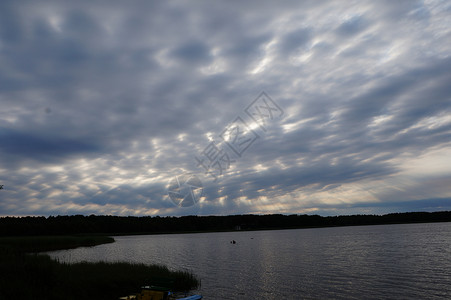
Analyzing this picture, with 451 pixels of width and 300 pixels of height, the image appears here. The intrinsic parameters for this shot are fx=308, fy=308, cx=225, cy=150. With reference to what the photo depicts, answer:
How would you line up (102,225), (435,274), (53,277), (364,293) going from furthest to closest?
(102,225) → (435,274) → (364,293) → (53,277)

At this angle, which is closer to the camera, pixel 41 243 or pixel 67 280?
pixel 67 280

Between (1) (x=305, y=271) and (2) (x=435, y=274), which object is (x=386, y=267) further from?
(1) (x=305, y=271)

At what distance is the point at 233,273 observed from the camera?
140 feet

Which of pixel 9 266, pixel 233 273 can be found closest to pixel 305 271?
pixel 233 273

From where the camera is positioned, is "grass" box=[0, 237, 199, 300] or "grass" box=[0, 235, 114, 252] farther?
"grass" box=[0, 235, 114, 252]

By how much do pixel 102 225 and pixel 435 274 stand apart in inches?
7611

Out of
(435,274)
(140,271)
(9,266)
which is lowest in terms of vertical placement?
(435,274)

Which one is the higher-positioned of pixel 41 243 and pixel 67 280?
pixel 41 243

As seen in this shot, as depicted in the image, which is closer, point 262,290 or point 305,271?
point 262,290

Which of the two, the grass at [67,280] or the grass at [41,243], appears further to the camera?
the grass at [41,243]

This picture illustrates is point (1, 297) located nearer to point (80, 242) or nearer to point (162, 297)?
point (162, 297)

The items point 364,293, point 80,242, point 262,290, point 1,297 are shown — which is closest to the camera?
point 1,297

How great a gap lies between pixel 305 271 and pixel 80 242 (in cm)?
8380

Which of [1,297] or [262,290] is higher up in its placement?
[1,297]
